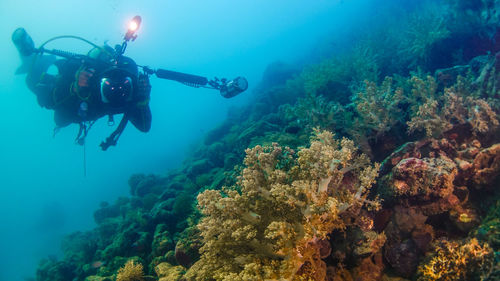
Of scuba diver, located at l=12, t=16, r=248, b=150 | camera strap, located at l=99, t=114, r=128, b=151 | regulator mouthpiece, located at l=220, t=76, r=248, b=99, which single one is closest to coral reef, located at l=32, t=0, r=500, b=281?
camera strap, located at l=99, t=114, r=128, b=151

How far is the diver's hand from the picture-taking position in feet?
21.1

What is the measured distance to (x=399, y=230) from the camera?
2.76 meters

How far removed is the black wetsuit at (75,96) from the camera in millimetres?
6703

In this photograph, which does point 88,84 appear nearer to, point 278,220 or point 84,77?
point 84,77

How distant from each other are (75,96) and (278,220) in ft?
23.8

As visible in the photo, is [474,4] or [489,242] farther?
[474,4]

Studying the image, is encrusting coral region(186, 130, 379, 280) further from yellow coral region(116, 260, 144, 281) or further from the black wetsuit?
the black wetsuit

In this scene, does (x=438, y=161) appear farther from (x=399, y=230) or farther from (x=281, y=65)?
(x=281, y=65)

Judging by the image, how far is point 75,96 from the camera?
6.87 meters

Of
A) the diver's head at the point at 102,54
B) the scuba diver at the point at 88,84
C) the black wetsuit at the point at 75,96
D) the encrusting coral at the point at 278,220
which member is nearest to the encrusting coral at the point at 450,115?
the encrusting coral at the point at 278,220

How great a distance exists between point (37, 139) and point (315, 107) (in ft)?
455

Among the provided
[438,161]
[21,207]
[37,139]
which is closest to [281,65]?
[438,161]

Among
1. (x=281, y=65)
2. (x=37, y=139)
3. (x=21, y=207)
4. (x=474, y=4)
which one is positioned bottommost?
(x=474, y=4)

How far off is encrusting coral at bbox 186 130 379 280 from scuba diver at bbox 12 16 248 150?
5203 mm
